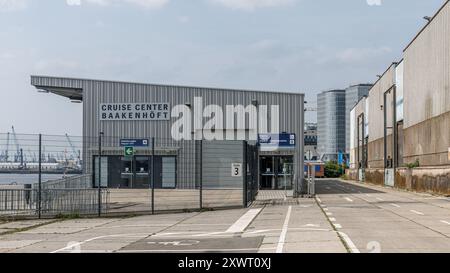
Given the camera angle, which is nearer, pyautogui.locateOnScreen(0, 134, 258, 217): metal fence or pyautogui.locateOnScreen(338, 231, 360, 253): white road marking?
pyautogui.locateOnScreen(338, 231, 360, 253): white road marking

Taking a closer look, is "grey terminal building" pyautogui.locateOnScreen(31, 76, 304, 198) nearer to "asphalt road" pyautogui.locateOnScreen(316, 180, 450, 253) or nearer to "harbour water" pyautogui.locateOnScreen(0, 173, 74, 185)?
"harbour water" pyautogui.locateOnScreen(0, 173, 74, 185)

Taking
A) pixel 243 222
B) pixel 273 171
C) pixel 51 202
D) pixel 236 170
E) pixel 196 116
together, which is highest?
pixel 196 116

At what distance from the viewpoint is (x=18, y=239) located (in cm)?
1410

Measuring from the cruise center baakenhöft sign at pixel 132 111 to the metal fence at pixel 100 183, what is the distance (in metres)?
14.6

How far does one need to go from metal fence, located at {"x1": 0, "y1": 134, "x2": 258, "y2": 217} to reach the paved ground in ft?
5.14

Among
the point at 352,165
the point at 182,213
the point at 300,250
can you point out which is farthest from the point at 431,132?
the point at 352,165

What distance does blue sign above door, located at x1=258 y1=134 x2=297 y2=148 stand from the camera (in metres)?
41.9

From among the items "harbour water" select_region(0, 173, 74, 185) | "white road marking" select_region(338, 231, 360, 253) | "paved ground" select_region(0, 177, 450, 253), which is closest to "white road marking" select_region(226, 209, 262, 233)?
"paved ground" select_region(0, 177, 450, 253)

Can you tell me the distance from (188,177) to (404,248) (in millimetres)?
15056

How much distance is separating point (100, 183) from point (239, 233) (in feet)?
24.9

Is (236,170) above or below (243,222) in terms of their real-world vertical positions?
above

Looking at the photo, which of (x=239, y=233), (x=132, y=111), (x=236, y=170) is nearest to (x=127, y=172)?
(x=236, y=170)

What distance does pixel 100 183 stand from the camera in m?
20.7

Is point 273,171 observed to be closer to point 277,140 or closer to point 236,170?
point 277,140
